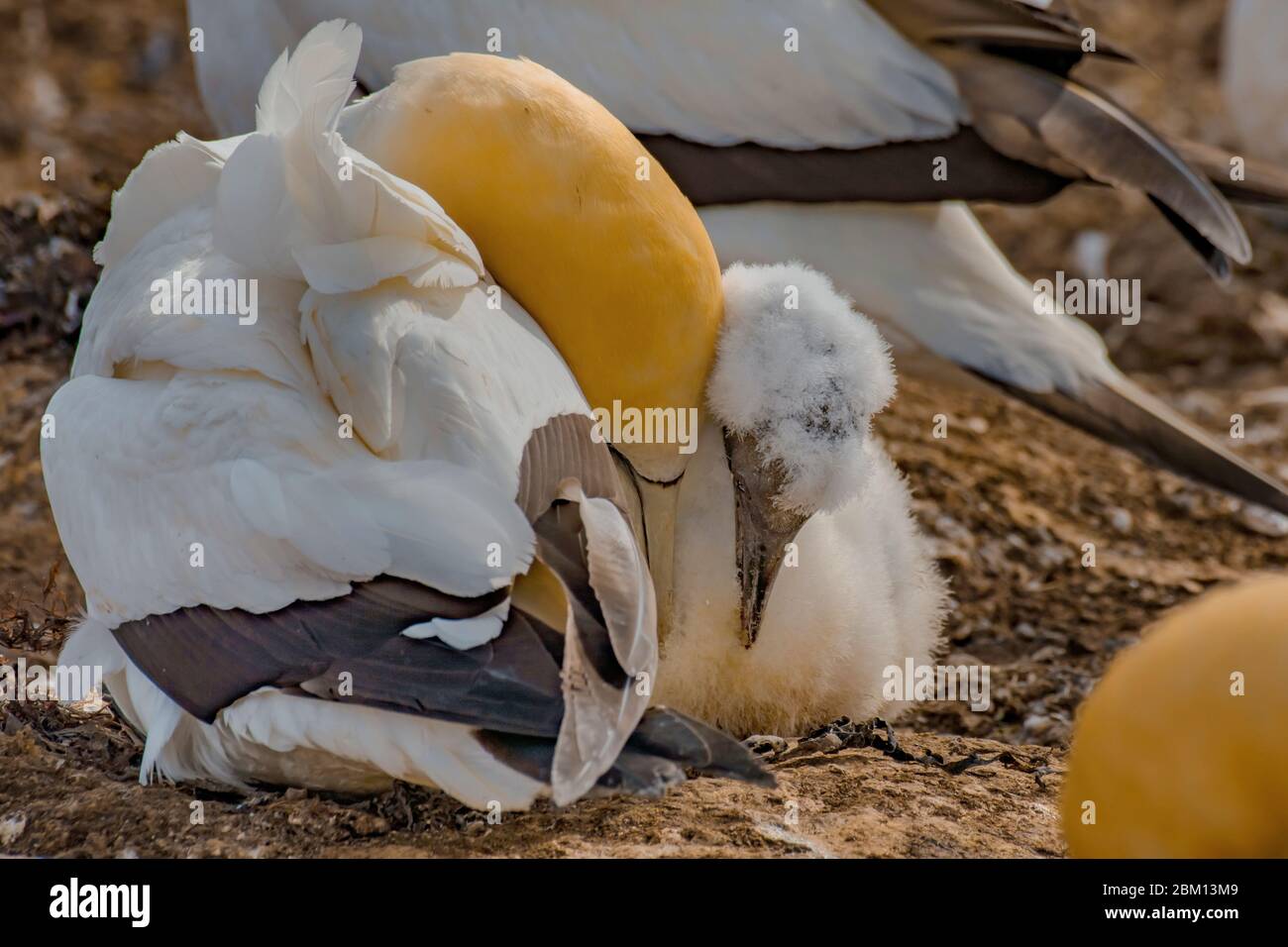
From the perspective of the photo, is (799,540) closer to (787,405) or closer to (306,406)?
(787,405)

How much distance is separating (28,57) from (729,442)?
Answer: 7477 millimetres

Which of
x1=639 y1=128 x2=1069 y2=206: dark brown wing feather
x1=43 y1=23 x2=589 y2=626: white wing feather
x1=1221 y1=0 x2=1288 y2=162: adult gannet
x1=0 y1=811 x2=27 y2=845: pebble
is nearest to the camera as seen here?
x1=43 y1=23 x2=589 y2=626: white wing feather

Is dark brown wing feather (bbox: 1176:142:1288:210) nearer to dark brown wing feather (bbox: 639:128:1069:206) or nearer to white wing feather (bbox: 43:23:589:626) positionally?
dark brown wing feather (bbox: 639:128:1069:206)

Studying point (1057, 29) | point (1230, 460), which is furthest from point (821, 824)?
point (1057, 29)

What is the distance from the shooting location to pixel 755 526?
385 centimetres

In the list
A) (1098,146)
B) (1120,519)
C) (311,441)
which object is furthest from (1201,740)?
(1120,519)

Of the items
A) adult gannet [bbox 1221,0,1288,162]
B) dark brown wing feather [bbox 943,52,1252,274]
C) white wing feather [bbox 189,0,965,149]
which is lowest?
dark brown wing feather [bbox 943,52,1252,274]

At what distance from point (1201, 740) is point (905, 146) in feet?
9.64

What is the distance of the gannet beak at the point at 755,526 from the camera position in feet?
12.5

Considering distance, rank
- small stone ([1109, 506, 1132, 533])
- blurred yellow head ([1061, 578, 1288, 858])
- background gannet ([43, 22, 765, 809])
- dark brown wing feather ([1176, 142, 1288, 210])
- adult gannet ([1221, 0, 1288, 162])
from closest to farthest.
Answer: blurred yellow head ([1061, 578, 1288, 858]) < background gannet ([43, 22, 765, 809]) < dark brown wing feather ([1176, 142, 1288, 210]) < small stone ([1109, 506, 1132, 533]) < adult gannet ([1221, 0, 1288, 162])

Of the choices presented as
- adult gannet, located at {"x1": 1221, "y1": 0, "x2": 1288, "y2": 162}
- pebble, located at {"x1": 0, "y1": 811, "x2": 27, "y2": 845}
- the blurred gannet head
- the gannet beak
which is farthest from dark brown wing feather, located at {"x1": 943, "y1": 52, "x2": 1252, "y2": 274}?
adult gannet, located at {"x1": 1221, "y1": 0, "x2": 1288, "y2": 162}

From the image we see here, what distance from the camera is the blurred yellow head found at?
2.66 metres

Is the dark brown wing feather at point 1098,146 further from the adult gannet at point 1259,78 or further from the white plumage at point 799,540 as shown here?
the adult gannet at point 1259,78

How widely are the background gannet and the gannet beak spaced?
0.44 meters
